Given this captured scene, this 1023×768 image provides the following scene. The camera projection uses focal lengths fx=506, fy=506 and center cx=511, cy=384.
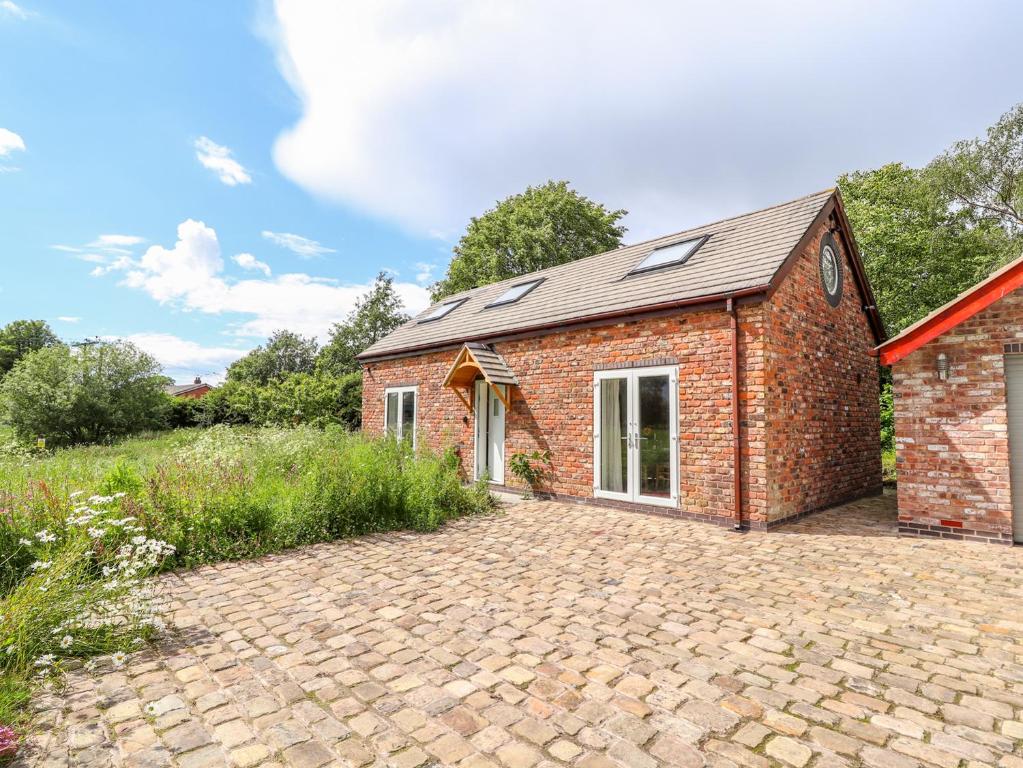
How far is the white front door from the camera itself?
1112 centimetres

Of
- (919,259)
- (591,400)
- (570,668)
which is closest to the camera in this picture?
(570,668)

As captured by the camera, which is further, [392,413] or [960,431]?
[392,413]

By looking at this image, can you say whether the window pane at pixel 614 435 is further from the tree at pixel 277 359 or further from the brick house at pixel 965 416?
the tree at pixel 277 359

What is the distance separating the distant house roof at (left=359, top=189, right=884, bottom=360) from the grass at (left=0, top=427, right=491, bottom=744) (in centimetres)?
388

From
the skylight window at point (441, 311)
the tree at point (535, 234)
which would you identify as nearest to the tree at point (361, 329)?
the tree at point (535, 234)

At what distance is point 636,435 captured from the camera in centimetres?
846

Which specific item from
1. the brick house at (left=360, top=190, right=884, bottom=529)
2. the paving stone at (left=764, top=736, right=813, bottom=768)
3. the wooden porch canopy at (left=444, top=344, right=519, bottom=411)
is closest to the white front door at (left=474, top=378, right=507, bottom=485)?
the brick house at (left=360, top=190, right=884, bottom=529)

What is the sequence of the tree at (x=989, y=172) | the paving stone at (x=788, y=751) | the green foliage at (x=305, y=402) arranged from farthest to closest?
the green foliage at (x=305, y=402) < the tree at (x=989, y=172) < the paving stone at (x=788, y=751)

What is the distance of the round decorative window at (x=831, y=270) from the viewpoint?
9.17m

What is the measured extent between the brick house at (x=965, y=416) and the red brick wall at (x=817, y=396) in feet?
4.08

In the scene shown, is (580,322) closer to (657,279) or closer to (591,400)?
(591,400)

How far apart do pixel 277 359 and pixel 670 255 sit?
38030 mm

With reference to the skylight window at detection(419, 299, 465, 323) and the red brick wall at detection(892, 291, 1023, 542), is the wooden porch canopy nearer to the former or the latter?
the skylight window at detection(419, 299, 465, 323)

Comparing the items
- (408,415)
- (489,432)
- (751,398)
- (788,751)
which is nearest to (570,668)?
(788,751)
